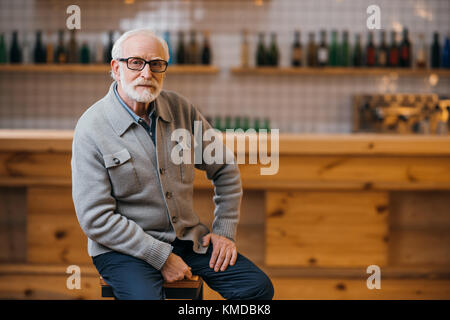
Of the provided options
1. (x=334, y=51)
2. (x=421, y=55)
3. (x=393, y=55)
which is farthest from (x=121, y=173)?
(x=421, y=55)

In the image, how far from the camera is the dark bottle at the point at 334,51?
3.83 m

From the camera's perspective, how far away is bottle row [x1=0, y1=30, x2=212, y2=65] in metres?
3.79

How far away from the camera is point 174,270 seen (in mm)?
1377

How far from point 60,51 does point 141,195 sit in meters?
2.83

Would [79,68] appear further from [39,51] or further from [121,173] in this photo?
[121,173]

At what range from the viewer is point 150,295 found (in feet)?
4.21

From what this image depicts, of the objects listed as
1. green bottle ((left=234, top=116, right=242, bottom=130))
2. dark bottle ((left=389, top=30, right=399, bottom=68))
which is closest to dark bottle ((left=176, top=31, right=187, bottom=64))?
green bottle ((left=234, top=116, right=242, bottom=130))

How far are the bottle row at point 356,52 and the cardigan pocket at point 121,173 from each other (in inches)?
104

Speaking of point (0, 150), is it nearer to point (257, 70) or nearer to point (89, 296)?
point (89, 296)

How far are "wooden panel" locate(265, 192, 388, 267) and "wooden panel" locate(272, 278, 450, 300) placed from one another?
10 centimetres

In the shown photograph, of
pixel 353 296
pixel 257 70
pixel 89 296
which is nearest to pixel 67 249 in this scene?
pixel 89 296

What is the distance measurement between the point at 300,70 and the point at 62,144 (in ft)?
6.94

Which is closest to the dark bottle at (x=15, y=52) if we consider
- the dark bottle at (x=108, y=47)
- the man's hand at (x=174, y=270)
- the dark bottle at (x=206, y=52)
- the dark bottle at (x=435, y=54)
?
the dark bottle at (x=108, y=47)

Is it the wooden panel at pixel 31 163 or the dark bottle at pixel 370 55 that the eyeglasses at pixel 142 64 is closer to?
the wooden panel at pixel 31 163
